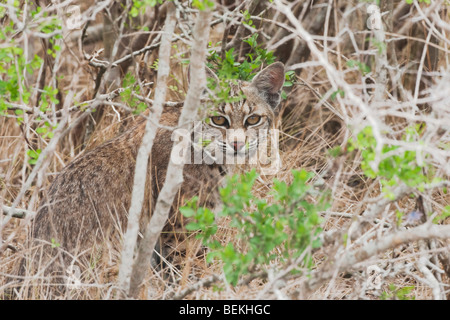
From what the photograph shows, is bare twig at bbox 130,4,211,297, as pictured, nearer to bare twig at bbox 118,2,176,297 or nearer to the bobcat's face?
bare twig at bbox 118,2,176,297

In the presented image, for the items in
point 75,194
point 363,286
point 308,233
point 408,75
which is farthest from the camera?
point 408,75

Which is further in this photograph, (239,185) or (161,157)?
(161,157)

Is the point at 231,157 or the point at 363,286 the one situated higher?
the point at 231,157

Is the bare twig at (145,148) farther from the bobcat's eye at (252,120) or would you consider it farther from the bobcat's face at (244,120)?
the bobcat's eye at (252,120)

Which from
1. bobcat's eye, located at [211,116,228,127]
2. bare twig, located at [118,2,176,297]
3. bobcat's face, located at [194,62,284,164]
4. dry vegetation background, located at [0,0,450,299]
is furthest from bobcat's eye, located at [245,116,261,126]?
bare twig, located at [118,2,176,297]

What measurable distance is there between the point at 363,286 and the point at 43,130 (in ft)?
6.63

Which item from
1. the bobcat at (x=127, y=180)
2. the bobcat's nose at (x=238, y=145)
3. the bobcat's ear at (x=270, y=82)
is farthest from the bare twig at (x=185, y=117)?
the bobcat's ear at (x=270, y=82)

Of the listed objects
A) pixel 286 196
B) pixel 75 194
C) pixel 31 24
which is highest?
pixel 31 24

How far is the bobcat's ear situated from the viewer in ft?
16.0

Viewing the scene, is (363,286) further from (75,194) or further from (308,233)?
(75,194)

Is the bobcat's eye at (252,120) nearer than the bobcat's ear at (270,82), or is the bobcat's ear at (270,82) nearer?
the bobcat's ear at (270,82)

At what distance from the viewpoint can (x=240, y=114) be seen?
4969 millimetres

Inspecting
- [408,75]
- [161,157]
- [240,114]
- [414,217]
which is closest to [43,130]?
[161,157]

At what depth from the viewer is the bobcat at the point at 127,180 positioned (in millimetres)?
4438
